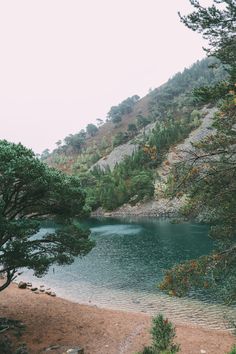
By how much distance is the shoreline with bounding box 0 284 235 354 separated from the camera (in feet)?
59.3

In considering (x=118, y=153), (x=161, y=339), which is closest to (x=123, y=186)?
(x=118, y=153)

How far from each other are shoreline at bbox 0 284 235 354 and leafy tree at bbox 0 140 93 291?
399 cm

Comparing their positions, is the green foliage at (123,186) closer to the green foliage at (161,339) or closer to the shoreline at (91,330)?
the shoreline at (91,330)

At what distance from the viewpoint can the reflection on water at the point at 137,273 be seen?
26.8 m

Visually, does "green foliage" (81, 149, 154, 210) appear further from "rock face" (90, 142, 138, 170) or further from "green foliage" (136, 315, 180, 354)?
"green foliage" (136, 315, 180, 354)

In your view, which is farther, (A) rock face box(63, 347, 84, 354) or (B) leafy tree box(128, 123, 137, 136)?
(B) leafy tree box(128, 123, 137, 136)

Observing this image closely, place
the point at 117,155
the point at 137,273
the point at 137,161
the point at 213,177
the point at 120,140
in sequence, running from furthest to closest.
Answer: the point at 120,140 → the point at 117,155 → the point at 137,161 → the point at 137,273 → the point at 213,177

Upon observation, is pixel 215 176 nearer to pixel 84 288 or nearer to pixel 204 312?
pixel 204 312

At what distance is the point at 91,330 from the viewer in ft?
68.5

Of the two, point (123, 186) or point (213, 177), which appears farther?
point (123, 186)

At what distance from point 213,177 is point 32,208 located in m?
11.9

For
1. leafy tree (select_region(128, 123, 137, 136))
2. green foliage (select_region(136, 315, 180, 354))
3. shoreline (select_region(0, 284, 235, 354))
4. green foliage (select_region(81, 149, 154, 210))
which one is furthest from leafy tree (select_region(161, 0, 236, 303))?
leafy tree (select_region(128, 123, 137, 136))

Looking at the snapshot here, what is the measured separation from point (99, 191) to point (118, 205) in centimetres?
838

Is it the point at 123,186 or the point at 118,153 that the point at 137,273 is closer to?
the point at 123,186
